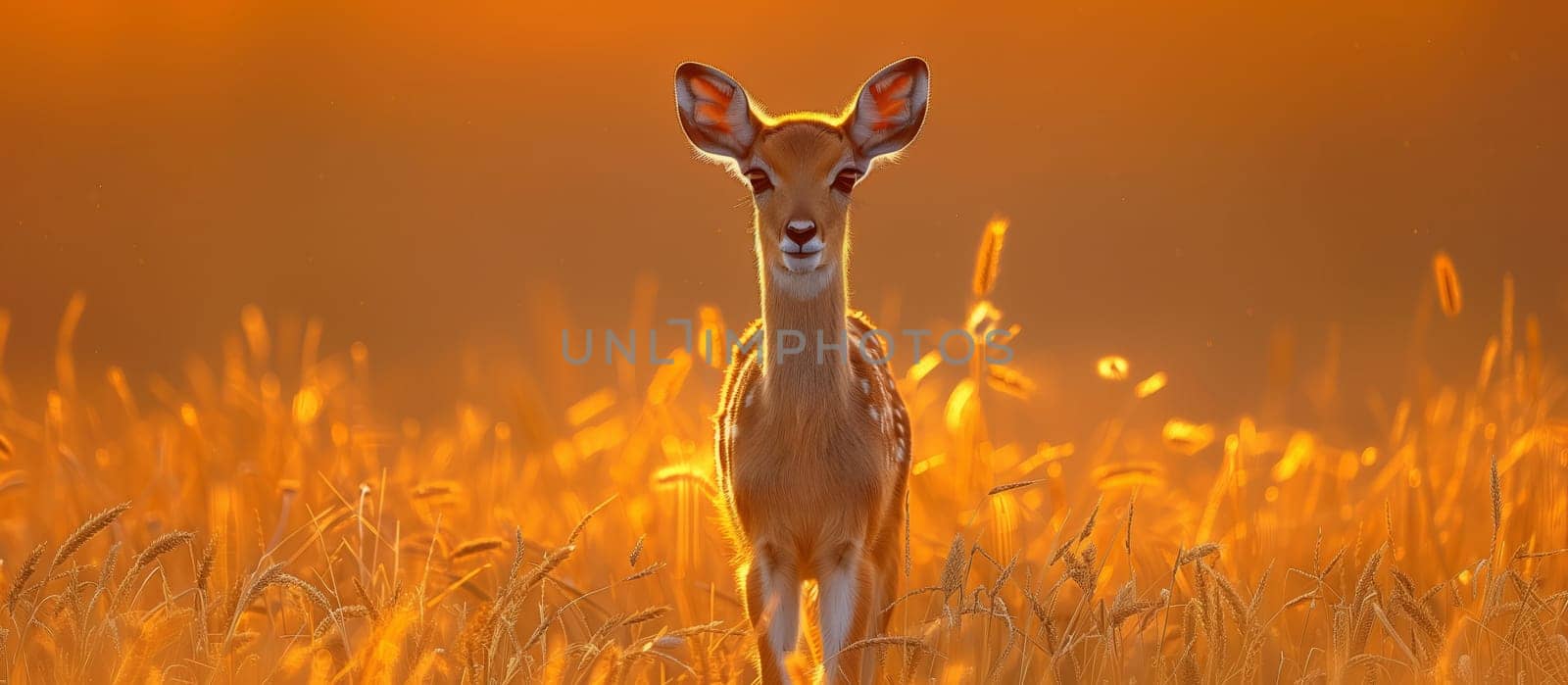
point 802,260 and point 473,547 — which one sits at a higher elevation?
point 802,260

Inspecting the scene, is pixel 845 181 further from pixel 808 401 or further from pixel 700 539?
pixel 700 539

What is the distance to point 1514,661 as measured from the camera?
4930 millimetres

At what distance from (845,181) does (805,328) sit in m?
0.68

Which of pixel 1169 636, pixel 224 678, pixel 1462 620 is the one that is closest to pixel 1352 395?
pixel 1169 636

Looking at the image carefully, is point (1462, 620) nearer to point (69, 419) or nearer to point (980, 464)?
point (980, 464)

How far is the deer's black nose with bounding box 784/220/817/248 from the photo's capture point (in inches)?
237

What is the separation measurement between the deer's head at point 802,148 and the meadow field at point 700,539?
697 mm

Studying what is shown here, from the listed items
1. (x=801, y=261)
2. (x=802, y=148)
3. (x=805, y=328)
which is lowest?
(x=805, y=328)

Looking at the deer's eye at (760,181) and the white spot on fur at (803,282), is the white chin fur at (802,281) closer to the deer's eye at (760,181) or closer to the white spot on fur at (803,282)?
the white spot on fur at (803,282)

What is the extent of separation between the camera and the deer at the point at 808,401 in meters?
5.98

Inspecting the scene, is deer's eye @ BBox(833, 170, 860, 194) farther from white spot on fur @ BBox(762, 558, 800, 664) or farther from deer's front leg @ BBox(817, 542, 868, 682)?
white spot on fur @ BBox(762, 558, 800, 664)

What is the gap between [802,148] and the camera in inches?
254

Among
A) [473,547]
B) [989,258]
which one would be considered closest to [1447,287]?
[989,258]

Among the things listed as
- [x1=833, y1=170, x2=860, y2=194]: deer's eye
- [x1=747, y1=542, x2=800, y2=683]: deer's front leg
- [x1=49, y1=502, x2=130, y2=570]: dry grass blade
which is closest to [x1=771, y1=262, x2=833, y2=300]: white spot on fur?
[x1=833, y1=170, x2=860, y2=194]: deer's eye
